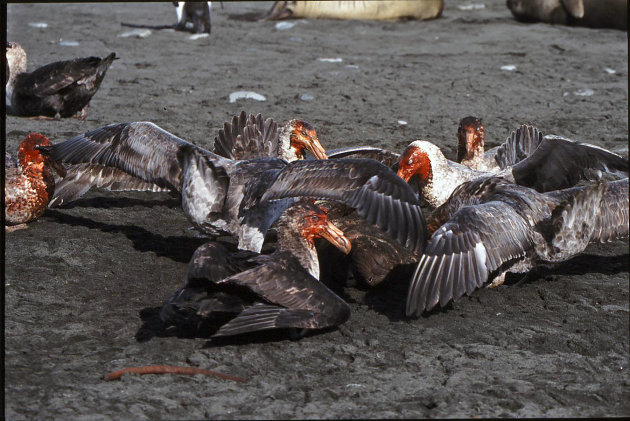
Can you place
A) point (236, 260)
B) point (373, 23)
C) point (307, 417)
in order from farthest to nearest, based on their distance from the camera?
point (373, 23) → point (236, 260) → point (307, 417)

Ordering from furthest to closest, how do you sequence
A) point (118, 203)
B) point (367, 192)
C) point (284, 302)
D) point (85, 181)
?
point (118, 203) → point (85, 181) → point (367, 192) → point (284, 302)

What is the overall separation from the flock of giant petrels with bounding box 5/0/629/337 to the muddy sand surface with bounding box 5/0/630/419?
0.18m

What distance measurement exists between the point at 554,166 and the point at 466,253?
62.5 inches

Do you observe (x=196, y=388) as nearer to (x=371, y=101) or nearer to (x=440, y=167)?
(x=440, y=167)

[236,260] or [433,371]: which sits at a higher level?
[236,260]

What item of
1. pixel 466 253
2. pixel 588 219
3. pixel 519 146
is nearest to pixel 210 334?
pixel 466 253

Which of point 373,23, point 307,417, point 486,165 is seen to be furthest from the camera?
point 373,23

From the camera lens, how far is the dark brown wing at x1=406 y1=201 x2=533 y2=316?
499 cm

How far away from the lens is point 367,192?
16.7 feet

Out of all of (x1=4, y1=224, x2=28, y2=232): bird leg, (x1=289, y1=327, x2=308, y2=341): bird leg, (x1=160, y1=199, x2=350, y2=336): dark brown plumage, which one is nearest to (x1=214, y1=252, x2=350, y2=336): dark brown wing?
(x1=160, y1=199, x2=350, y2=336): dark brown plumage

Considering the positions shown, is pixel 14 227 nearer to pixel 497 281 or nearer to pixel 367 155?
pixel 367 155

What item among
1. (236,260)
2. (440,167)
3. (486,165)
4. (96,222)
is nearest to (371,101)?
(486,165)

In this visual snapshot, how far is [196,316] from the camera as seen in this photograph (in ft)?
14.8

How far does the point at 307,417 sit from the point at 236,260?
43.1 inches
